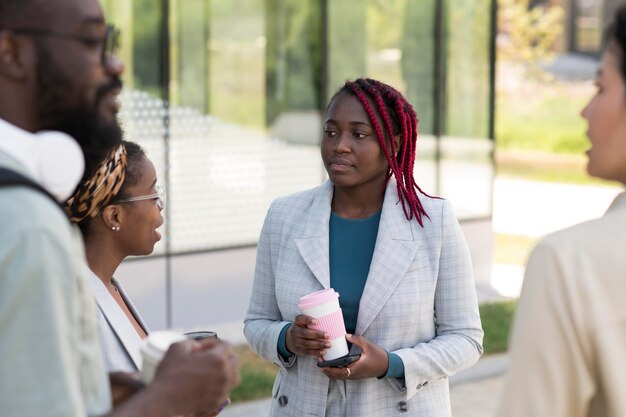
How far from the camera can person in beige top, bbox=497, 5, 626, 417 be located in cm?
205

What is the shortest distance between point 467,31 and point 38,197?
426 inches

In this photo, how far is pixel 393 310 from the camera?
359 centimetres

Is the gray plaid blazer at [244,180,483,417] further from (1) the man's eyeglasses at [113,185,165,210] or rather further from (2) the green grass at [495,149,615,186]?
(2) the green grass at [495,149,615,186]

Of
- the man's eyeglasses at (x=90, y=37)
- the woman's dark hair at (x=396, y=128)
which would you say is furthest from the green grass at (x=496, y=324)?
the man's eyeglasses at (x=90, y=37)

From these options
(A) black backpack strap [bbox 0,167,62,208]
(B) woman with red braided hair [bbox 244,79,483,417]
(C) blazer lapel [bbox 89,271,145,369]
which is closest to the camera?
(A) black backpack strap [bbox 0,167,62,208]

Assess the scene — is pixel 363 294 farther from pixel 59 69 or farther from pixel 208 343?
pixel 59 69

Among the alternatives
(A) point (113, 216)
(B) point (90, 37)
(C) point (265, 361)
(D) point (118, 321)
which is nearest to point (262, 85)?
(C) point (265, 361)

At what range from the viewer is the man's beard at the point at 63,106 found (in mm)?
1880

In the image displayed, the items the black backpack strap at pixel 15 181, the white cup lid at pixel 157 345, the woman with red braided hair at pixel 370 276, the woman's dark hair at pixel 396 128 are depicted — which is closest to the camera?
the black backpack strap at pixel 15 181

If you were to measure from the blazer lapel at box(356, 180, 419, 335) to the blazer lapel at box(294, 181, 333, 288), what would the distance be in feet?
0.51

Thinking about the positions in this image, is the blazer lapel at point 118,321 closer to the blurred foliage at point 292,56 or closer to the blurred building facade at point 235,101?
the blurred building facade at point 235,101

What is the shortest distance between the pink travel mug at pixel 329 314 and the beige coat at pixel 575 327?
48.8 inches

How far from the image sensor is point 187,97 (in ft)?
32.4

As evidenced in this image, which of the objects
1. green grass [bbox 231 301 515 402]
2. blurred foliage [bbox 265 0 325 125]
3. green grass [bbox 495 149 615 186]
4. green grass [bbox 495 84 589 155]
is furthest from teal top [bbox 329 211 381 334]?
green grass [bbox 495 84 589 155]
